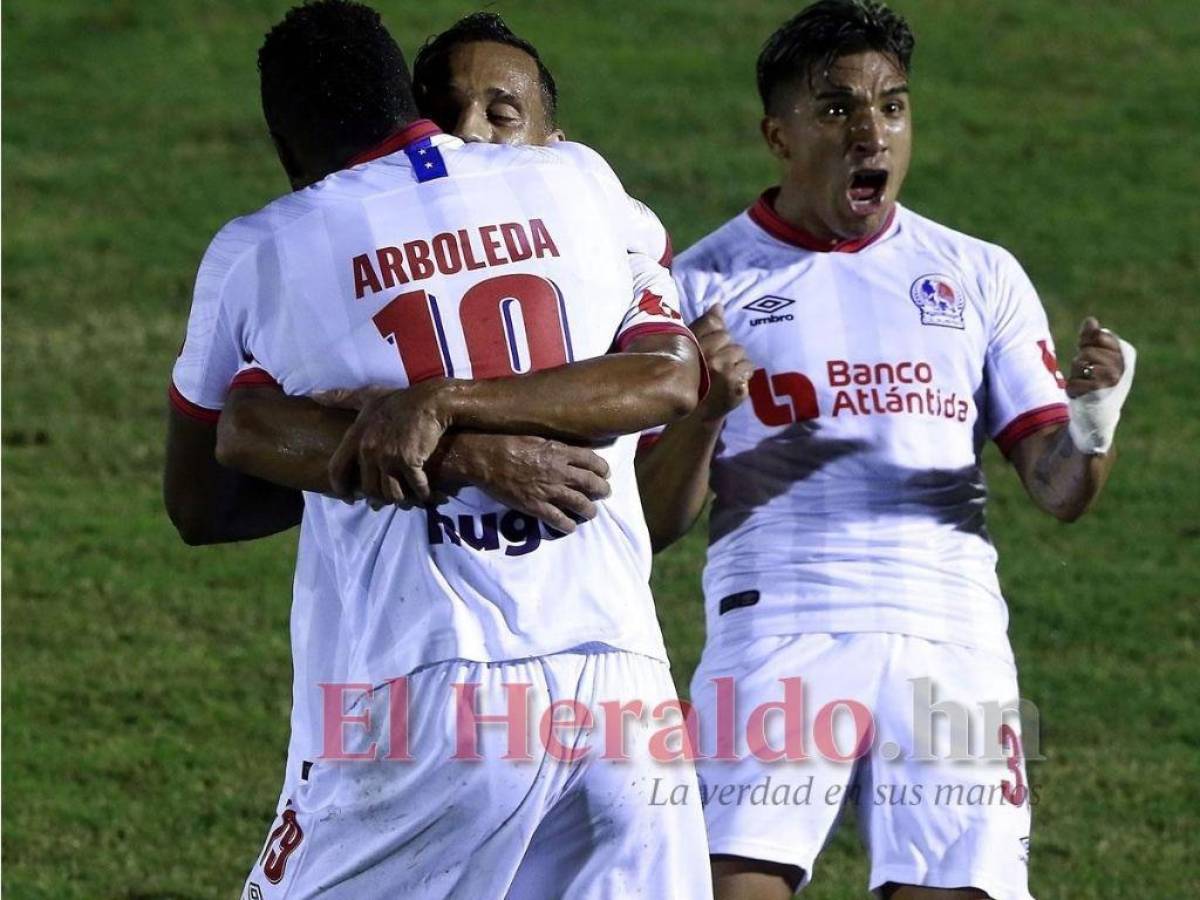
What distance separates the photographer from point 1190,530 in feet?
34.3

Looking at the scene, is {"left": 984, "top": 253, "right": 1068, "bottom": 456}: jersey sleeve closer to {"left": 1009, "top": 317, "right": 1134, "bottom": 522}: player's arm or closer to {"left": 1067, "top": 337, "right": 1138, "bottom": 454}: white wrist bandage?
{"left": 1009, "top": 317, "right": 1134, "bottom": 522}: player's arm

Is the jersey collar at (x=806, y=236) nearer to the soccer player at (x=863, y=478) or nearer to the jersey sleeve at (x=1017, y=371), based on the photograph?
the soccer player at (x=863, y=478)

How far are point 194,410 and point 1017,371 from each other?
2.05m

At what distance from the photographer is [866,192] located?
521 centimetres

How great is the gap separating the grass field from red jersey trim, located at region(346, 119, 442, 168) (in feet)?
12.0

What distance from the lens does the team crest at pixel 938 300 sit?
5098mm

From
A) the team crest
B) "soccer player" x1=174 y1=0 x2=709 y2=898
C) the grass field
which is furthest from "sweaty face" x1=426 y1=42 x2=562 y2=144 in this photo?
the grass field

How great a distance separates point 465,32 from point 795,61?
1.09 meters

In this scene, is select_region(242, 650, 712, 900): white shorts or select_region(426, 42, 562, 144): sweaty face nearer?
select_region(242, 650, 712, 900): white shorts

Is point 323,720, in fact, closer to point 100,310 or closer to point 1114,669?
point 1114,669

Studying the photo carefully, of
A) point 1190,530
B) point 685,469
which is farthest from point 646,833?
point 1190,530

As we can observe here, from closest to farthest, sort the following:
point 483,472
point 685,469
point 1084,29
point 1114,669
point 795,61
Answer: point 483,472, point 685,469, point 795,61, point 1114,669, point 1084,29

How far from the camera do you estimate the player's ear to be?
5367mm

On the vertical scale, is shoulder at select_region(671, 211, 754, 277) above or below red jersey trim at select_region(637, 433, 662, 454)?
above
